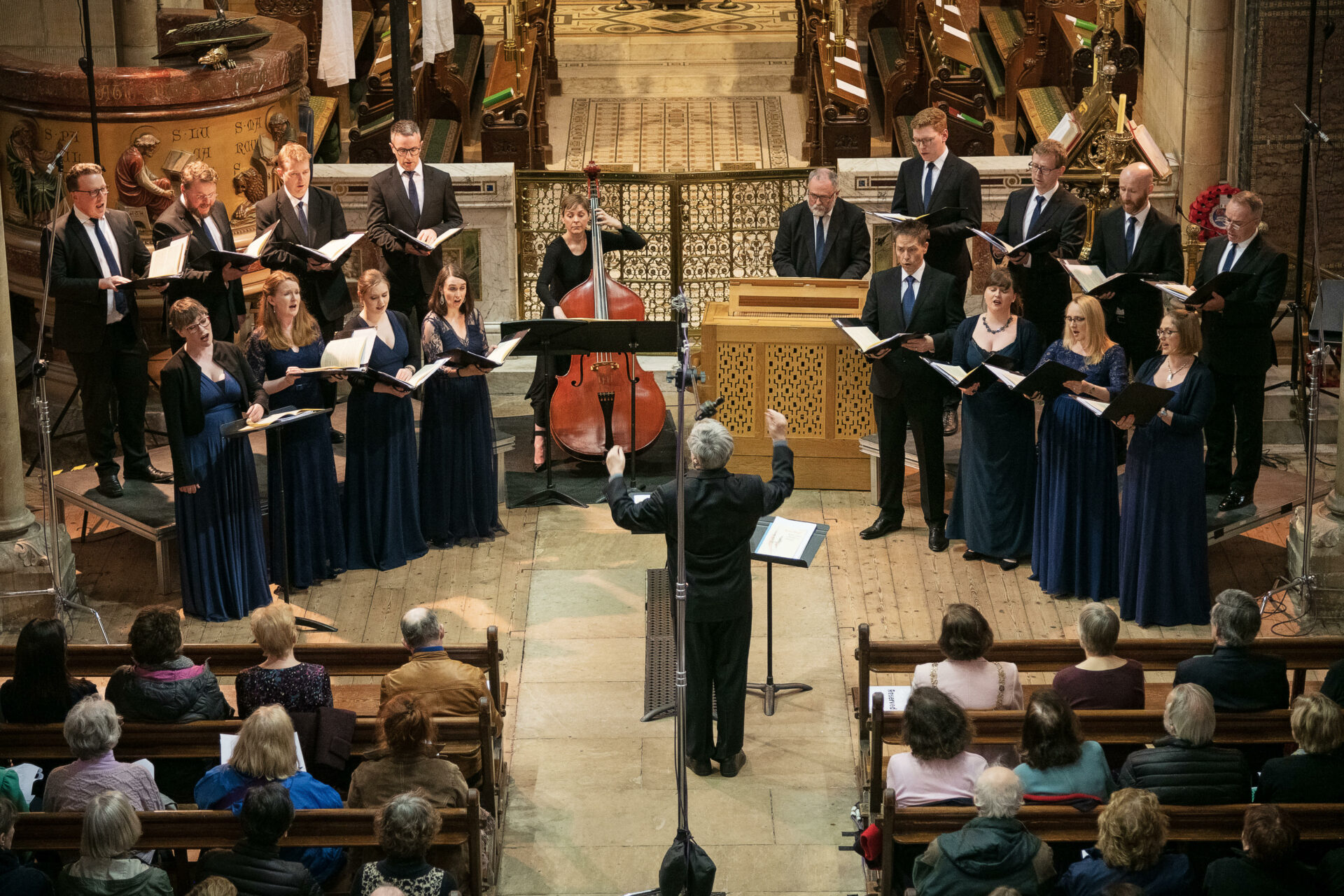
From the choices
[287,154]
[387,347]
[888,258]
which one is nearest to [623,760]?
[387,347]

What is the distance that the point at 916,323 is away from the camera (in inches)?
339

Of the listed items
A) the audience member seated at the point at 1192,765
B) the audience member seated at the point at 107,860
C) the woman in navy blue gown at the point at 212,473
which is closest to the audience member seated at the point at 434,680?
the audience member seated at the point at 107,860

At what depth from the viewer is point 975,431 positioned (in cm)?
845

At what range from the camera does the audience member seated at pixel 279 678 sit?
6117 mm

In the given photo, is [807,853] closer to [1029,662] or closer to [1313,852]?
[1029,662]

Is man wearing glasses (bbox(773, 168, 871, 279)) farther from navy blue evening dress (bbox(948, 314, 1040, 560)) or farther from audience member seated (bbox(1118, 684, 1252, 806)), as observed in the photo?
audience member seated (bbox(1118, 684, 1252, 806))

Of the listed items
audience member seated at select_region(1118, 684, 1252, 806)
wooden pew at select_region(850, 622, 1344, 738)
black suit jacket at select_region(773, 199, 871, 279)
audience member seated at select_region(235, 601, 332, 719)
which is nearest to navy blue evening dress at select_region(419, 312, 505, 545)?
black suit jacket at select_region(773, 199, 871, 279)

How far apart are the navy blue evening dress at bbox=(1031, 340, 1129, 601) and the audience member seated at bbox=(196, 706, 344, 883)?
389 cm

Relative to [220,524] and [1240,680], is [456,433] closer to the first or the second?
[220,524]

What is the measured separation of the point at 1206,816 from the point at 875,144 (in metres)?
10.0

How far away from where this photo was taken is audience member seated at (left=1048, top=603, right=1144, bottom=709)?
19.9 ft

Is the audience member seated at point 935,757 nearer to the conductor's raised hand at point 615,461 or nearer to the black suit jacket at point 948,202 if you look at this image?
the conductor's raised hand at point 615,461

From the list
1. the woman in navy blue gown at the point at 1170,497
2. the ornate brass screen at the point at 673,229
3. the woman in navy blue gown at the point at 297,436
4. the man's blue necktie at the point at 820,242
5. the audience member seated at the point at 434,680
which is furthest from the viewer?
the ornate brass screen at the point at 673,229

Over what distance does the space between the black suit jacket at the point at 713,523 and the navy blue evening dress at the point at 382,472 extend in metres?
2.11
